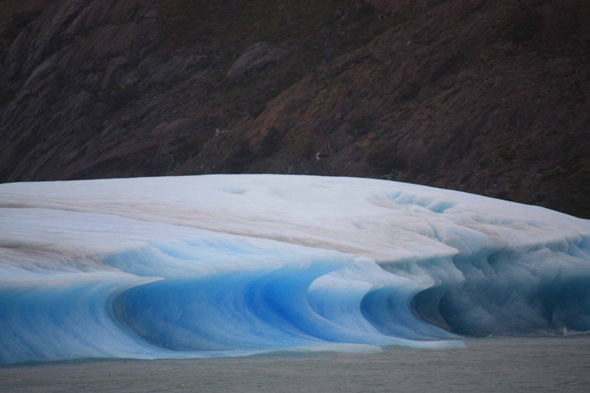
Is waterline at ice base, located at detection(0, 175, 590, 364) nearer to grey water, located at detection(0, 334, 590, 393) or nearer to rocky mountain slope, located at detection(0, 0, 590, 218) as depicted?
grey water, located at detection(0, 334, 590, 393)

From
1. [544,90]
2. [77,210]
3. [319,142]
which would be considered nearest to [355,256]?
[77,210]

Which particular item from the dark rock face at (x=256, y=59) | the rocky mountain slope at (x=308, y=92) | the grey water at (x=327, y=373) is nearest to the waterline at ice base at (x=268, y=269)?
the grey water at (x=327, y=373)

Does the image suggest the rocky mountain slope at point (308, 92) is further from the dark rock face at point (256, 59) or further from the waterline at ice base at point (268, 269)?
the waterline at ice base at point (268, 269)

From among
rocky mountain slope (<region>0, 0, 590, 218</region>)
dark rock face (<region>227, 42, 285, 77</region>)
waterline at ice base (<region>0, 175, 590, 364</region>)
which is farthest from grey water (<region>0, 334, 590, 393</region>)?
dark rock face (<region>227, 42, 285, 77</region>)

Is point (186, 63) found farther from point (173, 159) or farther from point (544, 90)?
point (544, 90)

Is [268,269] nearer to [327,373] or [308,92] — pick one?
[327,373]

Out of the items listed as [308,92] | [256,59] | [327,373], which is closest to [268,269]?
[327,373]
